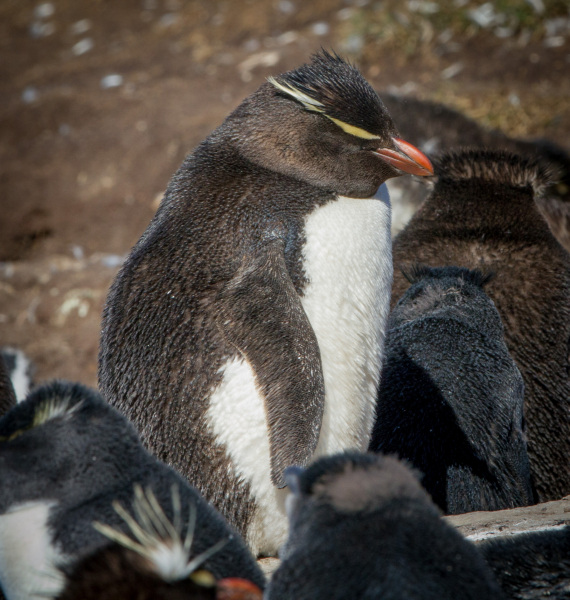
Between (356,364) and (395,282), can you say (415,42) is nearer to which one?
(395,282)

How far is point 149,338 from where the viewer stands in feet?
9.06

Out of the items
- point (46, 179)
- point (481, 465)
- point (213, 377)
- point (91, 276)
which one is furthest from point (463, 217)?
point (46, 179)

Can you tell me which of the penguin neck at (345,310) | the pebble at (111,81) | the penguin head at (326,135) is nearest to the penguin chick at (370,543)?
the penguin neck at (345,310)

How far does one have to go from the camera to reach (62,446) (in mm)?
1952

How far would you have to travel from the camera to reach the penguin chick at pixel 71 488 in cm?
185

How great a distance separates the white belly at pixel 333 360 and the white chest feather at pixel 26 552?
84 centimetres

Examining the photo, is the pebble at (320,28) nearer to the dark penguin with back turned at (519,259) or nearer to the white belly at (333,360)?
the dark penguin with back turned at (519,259)

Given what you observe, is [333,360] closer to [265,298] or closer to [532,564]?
[265,298]

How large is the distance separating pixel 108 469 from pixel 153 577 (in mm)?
476

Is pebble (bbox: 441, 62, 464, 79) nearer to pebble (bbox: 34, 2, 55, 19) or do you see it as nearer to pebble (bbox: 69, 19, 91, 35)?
pebble (bbox: 69, 19, 91, 35)

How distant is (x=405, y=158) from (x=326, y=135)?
1.00 ft

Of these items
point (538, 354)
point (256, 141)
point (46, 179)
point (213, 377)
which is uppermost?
point (256, 141)

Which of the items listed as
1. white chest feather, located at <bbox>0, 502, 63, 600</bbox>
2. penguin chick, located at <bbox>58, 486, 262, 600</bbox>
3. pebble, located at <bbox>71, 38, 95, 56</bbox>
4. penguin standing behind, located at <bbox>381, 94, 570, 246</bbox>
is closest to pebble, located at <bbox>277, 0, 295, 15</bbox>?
pebble, located at <bbox>71, 38, 95, 56</bbox>

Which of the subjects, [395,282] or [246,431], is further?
[395,282]
